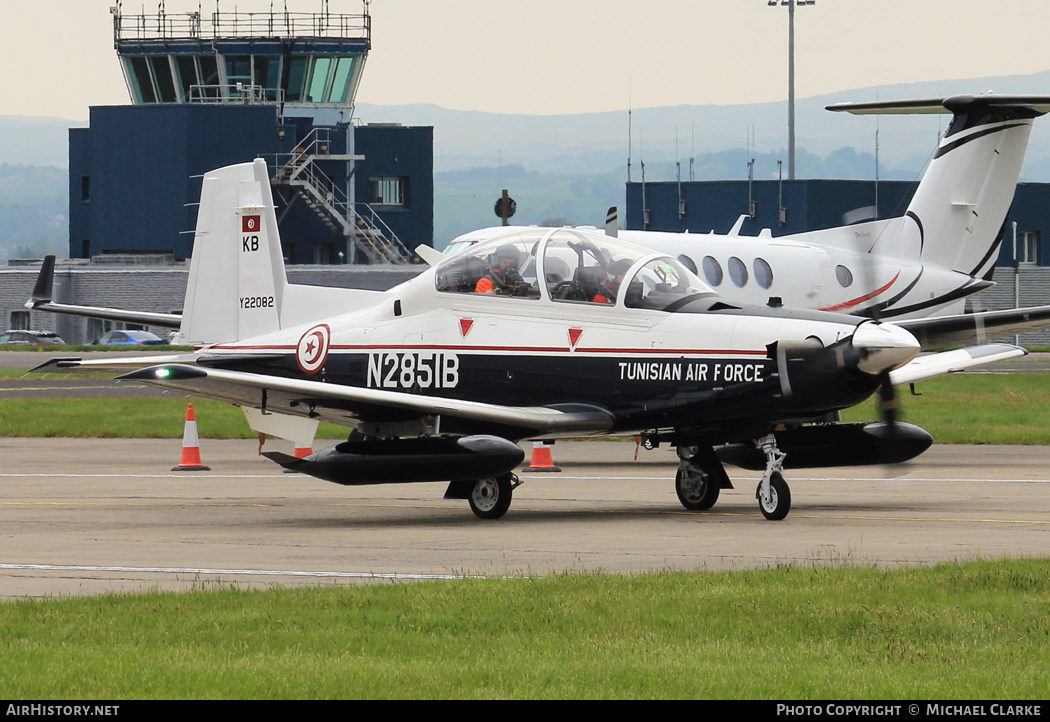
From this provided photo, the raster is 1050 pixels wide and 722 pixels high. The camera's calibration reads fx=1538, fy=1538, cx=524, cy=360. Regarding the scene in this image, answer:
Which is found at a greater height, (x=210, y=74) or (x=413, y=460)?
(x=210, y=74)

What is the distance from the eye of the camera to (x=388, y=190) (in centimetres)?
7162

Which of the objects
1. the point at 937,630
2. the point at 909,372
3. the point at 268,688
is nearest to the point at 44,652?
the point at 268,688

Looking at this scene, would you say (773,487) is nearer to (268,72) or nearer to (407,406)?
(407,406)

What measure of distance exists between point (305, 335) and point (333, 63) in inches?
2136

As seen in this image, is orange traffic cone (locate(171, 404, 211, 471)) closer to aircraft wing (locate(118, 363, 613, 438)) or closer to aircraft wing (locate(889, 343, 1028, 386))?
aircraft wing (locate(118, 363, 613, 438))

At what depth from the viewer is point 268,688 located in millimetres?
6762

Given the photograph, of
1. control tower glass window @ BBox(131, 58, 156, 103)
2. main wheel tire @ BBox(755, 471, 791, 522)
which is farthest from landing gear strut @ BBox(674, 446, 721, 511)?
control tower glass window @ BBox(131, 58, 156, 103)

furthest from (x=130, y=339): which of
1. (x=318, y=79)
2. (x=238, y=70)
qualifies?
(x=318, y=79)

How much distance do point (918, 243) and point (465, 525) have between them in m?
12.8

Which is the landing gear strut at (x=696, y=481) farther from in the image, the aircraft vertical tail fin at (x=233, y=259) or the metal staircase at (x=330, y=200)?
the metal staircase at (x=330, y=200)

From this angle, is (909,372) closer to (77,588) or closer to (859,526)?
(859,526)

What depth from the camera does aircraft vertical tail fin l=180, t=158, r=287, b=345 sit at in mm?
18484
